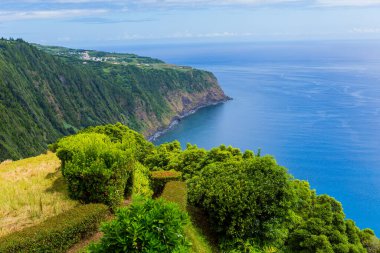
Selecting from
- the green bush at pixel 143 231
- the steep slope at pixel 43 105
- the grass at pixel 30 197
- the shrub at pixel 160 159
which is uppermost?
the green bush at pixel 143 231

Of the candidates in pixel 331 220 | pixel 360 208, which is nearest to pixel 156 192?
pixel 331 220

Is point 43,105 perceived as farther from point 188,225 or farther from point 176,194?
point 188,225

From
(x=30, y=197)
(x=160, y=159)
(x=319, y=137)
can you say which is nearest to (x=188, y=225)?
(x=30, y=197)

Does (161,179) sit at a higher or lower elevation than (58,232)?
lower

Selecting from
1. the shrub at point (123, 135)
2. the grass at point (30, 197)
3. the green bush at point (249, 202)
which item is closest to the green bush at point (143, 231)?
the grass at point (30, 197)

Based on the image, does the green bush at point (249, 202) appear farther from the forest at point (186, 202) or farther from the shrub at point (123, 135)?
the shrub at point (123, 135)
